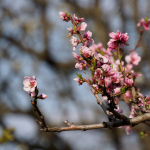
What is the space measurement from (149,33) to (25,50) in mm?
4965

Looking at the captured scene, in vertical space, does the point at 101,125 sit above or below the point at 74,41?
below

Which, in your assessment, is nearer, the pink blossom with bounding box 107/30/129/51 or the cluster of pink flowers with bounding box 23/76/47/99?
the cluster of pink flowers with bounding box 23/76/47/99

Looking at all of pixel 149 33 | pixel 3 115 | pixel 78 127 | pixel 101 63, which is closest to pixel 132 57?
pixel 101 63

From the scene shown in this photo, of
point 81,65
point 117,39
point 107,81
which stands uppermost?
point 117,39

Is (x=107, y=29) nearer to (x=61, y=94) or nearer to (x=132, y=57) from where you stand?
(x=61, y=94)

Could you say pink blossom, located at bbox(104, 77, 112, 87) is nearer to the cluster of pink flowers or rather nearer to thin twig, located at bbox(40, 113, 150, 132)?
thin twig, located at bbox(40, 113, 150, 132)

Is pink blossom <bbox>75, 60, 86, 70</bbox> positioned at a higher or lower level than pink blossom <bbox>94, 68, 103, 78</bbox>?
higher

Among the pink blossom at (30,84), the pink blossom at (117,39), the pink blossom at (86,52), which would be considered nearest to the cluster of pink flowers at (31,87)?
the pink blossom at (30,84)

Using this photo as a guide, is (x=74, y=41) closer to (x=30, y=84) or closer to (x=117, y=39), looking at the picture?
(x=117, y=39)

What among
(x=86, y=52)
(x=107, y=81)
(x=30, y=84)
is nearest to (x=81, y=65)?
(x=86, y=52)

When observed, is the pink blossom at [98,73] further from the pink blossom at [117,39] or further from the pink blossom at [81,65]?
the pink blossom at [117,39]

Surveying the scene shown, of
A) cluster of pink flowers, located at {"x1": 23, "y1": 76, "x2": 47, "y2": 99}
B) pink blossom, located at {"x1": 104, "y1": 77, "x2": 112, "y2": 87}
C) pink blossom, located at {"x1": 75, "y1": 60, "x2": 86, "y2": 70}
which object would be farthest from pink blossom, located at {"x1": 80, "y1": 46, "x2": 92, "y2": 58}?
cluster of pink flowers, located at {"x1": 23, "y1": 76, "x2": 47, "y2": 99}

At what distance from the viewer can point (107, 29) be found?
630cm

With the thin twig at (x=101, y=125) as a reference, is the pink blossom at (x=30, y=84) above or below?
above
